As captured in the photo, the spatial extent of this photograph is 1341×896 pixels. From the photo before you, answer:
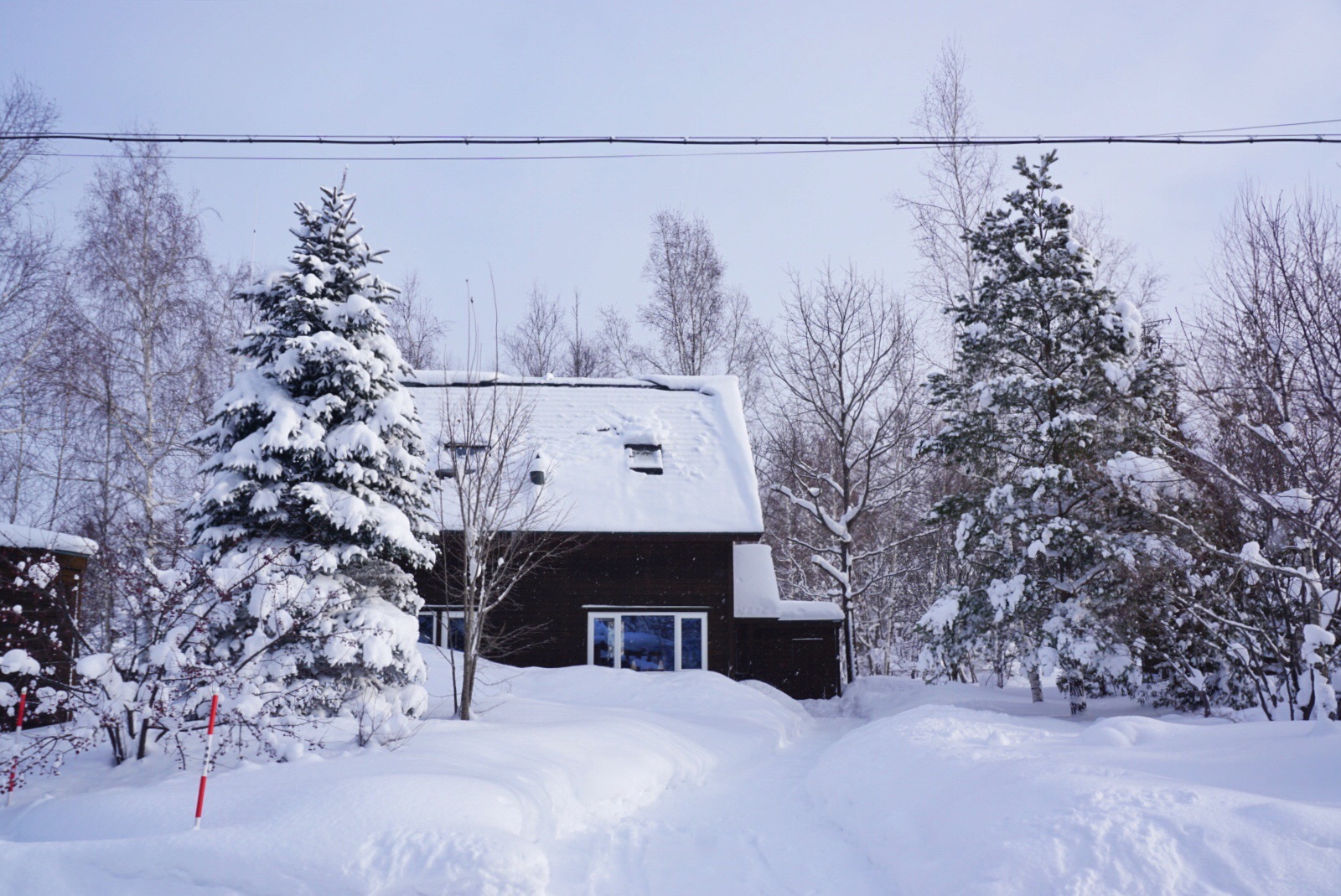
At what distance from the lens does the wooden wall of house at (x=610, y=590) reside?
55.3 ft

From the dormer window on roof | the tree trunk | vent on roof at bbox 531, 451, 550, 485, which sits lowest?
the tree trunk

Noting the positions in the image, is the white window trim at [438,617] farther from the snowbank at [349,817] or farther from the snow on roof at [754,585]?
the snowbank at [349,817]

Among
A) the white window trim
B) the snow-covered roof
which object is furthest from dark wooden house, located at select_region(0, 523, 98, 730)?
the snow-covered roof

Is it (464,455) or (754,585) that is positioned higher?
(464,455)

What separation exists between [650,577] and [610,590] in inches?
32.1

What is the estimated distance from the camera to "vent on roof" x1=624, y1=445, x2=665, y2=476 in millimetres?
18625

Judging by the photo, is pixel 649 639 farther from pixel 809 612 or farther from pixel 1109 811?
pixel 1109 811

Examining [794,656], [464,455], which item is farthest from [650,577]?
[464,455]

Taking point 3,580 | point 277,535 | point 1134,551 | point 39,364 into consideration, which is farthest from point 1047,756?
point 39,364

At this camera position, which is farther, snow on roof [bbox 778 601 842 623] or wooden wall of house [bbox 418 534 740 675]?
snow on roof [bbox 778 601 842 623]

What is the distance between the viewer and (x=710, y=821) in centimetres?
785

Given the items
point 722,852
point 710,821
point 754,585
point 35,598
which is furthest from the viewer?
point 754,585

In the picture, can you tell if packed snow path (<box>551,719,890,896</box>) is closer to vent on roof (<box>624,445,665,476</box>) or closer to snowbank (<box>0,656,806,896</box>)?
snowbank (<box>0,656,806,896</box>)

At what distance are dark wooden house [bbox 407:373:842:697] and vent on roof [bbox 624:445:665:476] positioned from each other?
4cm
